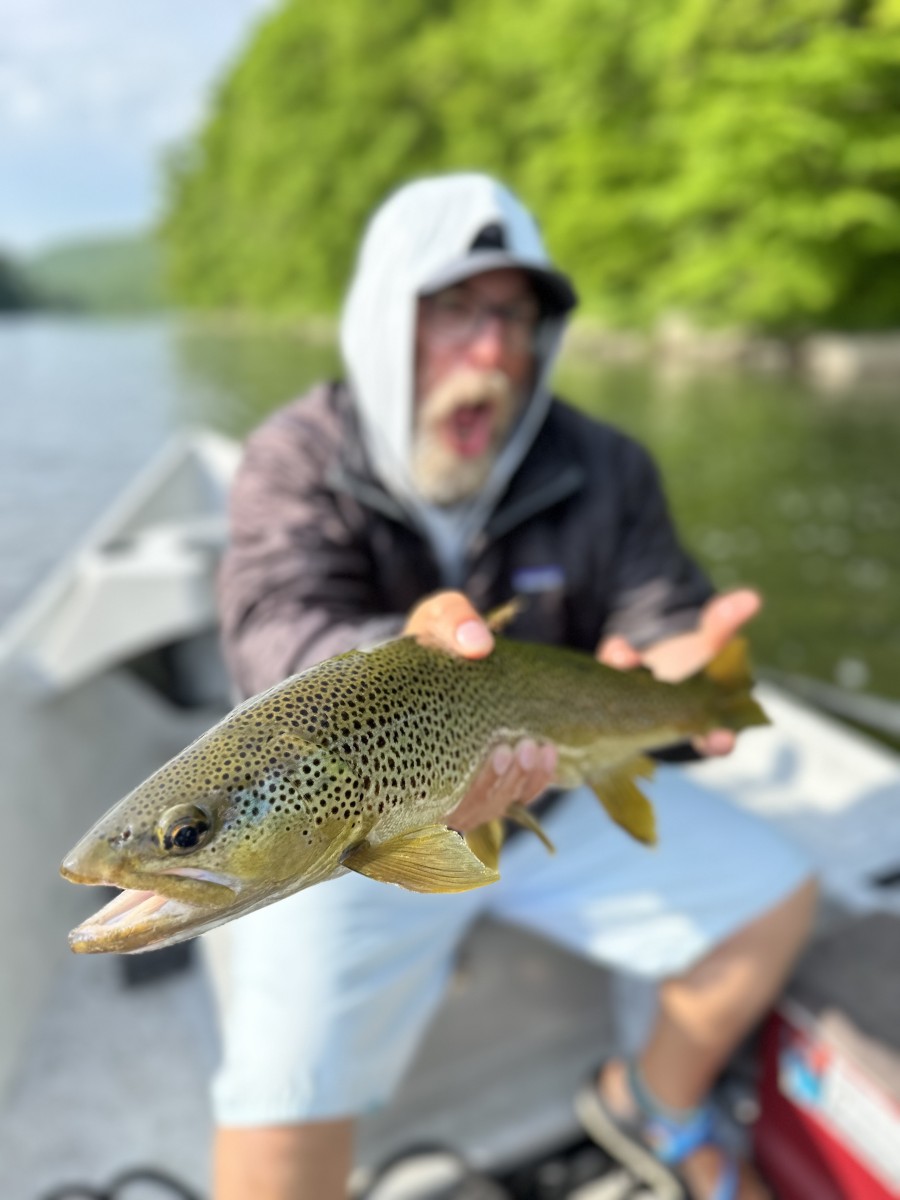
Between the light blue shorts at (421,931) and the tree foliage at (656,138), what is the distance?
23.1 metres

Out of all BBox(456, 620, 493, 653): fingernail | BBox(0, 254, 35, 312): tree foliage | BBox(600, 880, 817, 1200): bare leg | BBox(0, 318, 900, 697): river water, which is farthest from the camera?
BBox(0, 254, 35, 312): tree foliage

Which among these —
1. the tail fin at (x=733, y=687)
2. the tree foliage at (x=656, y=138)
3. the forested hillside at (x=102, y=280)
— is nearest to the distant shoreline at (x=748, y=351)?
the tree foliage at (x=656, y=138)

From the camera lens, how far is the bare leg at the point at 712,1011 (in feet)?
7.02

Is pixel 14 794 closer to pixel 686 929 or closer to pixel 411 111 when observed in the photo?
pixel 686 929

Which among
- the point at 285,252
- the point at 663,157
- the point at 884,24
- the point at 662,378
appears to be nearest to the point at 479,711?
the point at 662,378

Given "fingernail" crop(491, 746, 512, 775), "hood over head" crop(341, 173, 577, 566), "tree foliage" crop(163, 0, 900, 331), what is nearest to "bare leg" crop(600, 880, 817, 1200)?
"fingernail" crop(491, 746, 512, 775)

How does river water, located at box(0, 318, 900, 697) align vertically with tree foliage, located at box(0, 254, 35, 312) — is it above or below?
above

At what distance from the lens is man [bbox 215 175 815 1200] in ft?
6.09

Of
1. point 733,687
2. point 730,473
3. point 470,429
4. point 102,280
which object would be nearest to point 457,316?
point 470,429

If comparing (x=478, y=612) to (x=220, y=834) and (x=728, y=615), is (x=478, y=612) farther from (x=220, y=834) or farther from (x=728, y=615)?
(x=220, y=834)

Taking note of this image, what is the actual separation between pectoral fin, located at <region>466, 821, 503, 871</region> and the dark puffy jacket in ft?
2.48

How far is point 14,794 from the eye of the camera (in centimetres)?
284

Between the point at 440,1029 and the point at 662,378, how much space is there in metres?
22.3

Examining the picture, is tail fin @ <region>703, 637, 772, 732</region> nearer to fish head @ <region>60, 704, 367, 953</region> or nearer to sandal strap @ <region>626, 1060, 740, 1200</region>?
sandal strap @ <region>626, 1060, 740, 1200</region>
